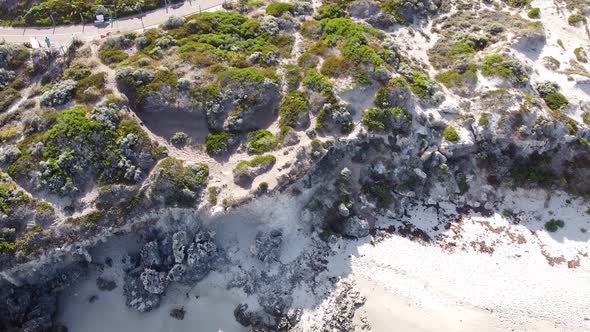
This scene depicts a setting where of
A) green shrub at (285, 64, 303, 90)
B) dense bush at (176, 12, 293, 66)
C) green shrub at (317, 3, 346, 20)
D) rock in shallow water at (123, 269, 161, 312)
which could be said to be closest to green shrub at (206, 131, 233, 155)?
green shrub at (285, 64, 303, 90)

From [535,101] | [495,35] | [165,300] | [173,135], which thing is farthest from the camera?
[495,35]

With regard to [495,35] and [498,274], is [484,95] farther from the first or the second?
[498,274]

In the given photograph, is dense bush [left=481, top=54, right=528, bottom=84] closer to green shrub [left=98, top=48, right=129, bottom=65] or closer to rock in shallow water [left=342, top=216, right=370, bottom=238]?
rock in shallow water [left=342, top=216, right=370, bottom=238]

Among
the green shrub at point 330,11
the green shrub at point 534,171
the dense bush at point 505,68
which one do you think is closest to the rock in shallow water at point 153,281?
the green shrub at point 330,11

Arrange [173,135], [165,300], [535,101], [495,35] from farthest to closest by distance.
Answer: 1. [495,35]
2. [535,101]
3. [173,135]
4. [165,300]

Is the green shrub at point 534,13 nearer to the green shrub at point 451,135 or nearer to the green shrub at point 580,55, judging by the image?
the green shrub at point 580,55

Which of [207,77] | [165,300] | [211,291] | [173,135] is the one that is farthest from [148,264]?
[207,77]
